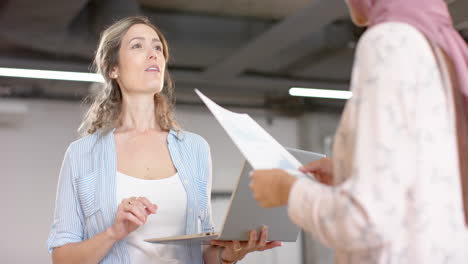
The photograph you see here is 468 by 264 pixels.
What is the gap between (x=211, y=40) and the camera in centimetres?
663

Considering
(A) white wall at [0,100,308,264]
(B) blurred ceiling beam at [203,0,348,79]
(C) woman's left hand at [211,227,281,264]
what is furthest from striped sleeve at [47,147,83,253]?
(A) white wall at [0,100,308,264]

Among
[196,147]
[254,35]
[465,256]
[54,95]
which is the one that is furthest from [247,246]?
[54,95]

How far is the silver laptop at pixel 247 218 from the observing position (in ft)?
5.27

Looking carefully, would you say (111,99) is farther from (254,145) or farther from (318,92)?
(318,92)

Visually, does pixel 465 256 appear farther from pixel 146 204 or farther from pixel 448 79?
pixel 146 204

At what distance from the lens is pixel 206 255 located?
209 cm

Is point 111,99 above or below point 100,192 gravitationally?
above

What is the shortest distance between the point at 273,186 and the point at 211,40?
5573 mm

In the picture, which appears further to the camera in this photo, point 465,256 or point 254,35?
point 254,35

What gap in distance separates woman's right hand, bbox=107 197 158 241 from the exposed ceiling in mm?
3738

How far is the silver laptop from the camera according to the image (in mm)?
1606

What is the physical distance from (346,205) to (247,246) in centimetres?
82

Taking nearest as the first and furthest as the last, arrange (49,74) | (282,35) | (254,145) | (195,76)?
(254,145)
(282,35)
(49,74)
(195,76)

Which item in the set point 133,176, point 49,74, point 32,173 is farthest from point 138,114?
point 32,173
